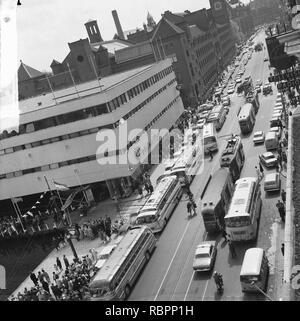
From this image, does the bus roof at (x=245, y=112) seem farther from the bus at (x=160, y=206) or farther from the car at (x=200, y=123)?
the bus at (x=160, y=206)

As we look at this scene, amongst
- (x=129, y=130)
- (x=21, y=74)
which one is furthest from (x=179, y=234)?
(x=21, y=74)

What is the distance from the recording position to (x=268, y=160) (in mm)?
39312

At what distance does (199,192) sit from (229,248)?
44.9 ft

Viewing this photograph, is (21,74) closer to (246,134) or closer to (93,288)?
(246,134)

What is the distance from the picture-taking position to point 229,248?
2714cm

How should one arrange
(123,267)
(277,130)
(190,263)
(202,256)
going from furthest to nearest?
(277,130) < (190,263) < (123,267) < (202,256)

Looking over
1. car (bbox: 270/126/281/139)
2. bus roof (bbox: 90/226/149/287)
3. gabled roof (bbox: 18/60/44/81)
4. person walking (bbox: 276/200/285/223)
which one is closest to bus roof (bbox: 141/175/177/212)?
bus roof (bbox: 90/226/149/287)

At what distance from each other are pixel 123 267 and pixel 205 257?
16.8ft

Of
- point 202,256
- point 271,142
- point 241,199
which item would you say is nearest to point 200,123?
point 271,142

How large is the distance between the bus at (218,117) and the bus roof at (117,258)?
34.0 m

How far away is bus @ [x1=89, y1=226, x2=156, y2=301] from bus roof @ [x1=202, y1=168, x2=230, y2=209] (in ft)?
16.3

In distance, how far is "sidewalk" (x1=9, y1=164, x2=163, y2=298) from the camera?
34875mm

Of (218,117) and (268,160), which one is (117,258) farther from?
(218,117)

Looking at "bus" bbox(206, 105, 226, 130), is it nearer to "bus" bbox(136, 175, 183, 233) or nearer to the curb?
"bus" bbox(136, 175, 183, 233)
